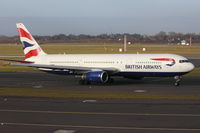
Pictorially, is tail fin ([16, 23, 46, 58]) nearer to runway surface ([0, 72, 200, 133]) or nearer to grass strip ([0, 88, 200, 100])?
grass strip ([0, 88, 200, 100])

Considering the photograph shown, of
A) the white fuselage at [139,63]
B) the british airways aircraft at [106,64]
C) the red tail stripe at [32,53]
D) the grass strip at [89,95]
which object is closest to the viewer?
the grass strip at [89,95]

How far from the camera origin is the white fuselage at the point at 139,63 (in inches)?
1649

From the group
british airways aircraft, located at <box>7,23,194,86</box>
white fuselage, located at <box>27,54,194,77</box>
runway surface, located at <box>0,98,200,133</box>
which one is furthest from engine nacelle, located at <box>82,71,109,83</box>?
runway surface, located at <box>0,98,200,133</box>

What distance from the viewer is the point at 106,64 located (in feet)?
148

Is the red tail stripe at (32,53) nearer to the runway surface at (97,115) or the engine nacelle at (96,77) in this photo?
the engine nacelle at (96,77)

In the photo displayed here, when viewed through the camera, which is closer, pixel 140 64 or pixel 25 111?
pixel 25 111

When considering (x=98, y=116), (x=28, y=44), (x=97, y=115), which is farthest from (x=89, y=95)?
(x=28, y=44)

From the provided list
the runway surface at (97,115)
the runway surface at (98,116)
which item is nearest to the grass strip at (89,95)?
the runway surface at (97,115)

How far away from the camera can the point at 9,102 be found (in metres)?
28.8

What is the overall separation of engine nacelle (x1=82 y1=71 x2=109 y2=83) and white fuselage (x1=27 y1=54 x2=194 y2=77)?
2.27 metres

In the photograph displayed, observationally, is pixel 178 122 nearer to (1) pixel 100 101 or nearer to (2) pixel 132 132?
(2) pixel 132 132

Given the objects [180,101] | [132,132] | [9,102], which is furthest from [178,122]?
[9,102]

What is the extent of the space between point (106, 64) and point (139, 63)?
13.0 feet

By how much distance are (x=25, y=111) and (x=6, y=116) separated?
191 cm
